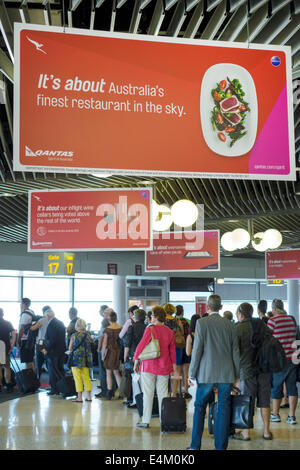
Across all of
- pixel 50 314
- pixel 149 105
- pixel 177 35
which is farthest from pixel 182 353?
pixel 149 105

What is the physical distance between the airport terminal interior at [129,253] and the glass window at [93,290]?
0.04 meters

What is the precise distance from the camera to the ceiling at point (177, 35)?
4.39 metres

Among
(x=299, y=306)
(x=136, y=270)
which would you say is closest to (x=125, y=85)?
(x=136, y=270)

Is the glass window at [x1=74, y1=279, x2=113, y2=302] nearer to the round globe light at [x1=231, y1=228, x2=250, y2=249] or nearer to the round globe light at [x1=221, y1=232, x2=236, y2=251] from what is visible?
the round globe light at [x1=221, y1=232, x2=236, y2=251]

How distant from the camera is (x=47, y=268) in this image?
12.5 m

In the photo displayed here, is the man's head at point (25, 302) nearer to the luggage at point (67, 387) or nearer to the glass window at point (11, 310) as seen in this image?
the luggage at point (67, 387)

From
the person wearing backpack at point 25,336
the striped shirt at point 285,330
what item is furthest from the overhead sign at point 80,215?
the person wearing backpack at point 25,336

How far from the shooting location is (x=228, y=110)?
12.9 feet

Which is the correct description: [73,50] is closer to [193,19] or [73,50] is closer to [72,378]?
[193,19]

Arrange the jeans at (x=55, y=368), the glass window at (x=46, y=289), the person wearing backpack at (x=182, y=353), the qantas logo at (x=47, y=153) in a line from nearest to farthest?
the qantas logo at (x=47, y=153) < the person wearing backpack at (x=182, y=353) < the jeans at (x=55, y=368) < the glass window at (x=46, y=289)

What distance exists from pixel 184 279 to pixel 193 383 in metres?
16.0

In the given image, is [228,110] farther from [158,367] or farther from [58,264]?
[58,264]

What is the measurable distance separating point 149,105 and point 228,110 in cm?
57

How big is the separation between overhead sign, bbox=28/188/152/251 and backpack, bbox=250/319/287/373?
109 inches
